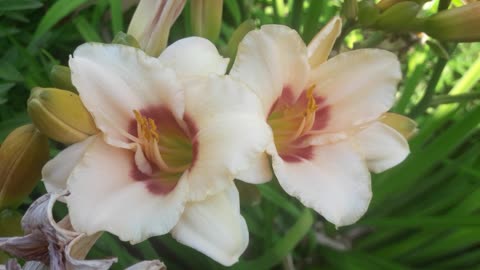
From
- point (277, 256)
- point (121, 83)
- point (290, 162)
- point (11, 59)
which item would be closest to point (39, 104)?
point (121, 83)

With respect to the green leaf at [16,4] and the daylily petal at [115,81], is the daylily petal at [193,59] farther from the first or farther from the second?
the green leaf at [16,4]

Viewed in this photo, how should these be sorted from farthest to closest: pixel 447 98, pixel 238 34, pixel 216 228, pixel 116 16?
pixel 116 16 → pixel 447 98 → pixel 238 34 → pixel 216 228

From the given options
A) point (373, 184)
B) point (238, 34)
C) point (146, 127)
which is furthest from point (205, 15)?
point (373, 184)

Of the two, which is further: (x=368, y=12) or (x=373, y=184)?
(x=373, y=184)

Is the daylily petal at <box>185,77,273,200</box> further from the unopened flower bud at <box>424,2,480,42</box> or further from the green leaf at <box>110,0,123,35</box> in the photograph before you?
the green leaf at <box>110,0,123,35</box>

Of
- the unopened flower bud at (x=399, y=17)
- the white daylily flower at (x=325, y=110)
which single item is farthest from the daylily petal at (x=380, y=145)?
the unopened flower bud at (x=399, y=17)

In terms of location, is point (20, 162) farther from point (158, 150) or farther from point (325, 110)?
point (325, 110)

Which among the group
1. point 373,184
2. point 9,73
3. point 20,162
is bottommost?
point 373,184

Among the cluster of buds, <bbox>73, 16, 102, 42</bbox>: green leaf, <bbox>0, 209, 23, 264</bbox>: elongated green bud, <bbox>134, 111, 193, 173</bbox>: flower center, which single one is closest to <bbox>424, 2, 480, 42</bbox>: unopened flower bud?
the cluster of buds
